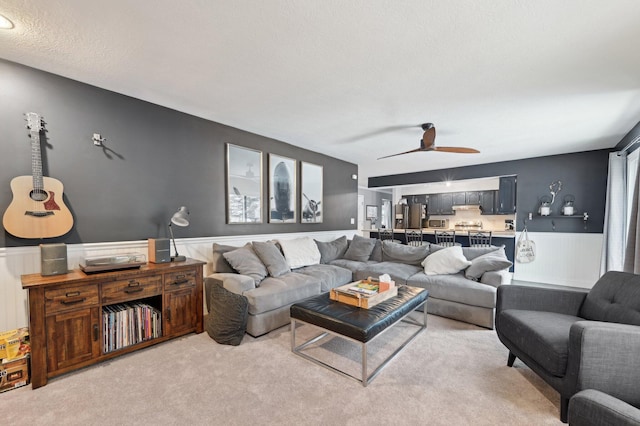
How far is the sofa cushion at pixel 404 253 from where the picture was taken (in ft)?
13.3

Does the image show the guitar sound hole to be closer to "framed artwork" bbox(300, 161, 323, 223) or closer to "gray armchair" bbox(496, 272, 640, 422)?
"framed artwork" bbox(300, 161, 323, 223)

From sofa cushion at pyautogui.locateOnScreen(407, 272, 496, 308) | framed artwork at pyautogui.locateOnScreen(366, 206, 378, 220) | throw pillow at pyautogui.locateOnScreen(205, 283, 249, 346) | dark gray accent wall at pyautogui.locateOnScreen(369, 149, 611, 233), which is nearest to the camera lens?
throw pillow at pyautogui.locateOnScreen(205, 283, 249, 346)

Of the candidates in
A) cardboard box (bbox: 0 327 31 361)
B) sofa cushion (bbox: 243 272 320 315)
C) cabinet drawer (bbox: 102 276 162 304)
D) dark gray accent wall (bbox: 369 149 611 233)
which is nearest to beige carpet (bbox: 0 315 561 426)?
cardboard box (bbox: 0 327 31 361)

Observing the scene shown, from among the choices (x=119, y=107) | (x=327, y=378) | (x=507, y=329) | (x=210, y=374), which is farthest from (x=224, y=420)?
(x=119, y=107)

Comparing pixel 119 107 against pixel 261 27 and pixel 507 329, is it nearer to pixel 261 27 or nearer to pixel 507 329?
pixel 261 27

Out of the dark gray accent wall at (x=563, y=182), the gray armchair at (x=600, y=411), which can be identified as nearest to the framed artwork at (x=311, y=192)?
the dark gray accent wall at (x=563, y=182)

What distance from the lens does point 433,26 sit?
5.49 ft

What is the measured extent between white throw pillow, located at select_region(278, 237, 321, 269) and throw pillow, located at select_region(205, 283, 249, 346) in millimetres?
1165

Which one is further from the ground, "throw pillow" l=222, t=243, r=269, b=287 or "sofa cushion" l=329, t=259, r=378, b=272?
"throw pillow" l=222, t=243, r=269, b=287

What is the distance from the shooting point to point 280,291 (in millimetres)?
2830

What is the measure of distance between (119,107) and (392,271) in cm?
376

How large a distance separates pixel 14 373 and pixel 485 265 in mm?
4450

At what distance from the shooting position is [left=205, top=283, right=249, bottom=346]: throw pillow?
2.49m

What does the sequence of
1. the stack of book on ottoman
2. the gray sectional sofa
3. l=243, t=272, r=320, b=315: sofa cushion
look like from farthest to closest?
1. the gray sectional sofa
2. l=243, t=272, r=320, b=315: sofa cushion
3. the stack of book on ottoman
